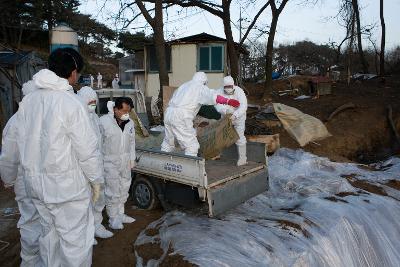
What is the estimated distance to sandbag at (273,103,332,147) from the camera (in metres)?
10.2

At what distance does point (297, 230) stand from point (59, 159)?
3.16 meters

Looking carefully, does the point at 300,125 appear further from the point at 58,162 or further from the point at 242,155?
the point at 58,162

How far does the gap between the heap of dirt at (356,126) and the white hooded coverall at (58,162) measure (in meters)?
7.12

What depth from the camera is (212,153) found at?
6.13m

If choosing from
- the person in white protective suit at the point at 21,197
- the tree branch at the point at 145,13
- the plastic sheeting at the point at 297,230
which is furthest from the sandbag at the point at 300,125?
the person in white protective suit at the point at 21,197

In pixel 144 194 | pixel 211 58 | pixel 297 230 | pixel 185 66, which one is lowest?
pixel 297 230

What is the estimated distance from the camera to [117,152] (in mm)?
4898

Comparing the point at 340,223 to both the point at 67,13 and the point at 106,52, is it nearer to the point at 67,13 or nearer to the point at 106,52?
the point at 67,13

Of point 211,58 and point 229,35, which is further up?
point 229,35

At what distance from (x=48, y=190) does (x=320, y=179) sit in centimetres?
541

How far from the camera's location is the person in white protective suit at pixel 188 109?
573cm

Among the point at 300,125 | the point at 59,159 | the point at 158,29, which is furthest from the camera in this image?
the point at 158,29

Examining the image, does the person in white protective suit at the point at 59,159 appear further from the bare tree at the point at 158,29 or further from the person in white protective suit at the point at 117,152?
the bare tree at the point at 158,29

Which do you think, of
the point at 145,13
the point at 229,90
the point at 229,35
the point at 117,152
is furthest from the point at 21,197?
the point at 229,35
